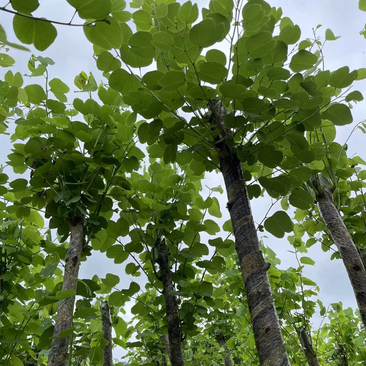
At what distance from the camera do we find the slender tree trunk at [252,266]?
0.91m

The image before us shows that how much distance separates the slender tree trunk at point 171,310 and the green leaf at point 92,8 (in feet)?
4.26

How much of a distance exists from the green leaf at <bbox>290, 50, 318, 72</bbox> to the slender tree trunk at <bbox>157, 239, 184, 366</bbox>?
1160 millimetres

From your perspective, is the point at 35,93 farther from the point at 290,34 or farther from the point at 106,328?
the point at 106,328

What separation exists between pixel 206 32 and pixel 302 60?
501mm

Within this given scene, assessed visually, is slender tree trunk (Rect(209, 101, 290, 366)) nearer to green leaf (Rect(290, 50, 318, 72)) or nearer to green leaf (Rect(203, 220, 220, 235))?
green leaf (Rect(290, 50, 318, 72))

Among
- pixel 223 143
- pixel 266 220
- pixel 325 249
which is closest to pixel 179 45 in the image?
pixel 223 143

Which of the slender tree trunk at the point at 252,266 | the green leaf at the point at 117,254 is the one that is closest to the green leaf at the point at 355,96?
the slender tree trunk at the point at 252,266

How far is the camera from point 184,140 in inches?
54.9

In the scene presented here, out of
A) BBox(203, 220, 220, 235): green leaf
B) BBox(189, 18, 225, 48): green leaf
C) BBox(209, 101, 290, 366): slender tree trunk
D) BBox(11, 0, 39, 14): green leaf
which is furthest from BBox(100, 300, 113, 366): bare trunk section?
BBox(11, 0, 39, 14): green leaf

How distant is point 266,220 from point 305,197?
0.21 m

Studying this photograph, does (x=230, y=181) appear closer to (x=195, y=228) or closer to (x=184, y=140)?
(x=184, y=140)

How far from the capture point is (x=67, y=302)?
1.12 meters

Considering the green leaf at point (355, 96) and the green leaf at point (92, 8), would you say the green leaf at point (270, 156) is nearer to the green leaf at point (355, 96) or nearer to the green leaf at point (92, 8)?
the green leaf at point (355, 96)

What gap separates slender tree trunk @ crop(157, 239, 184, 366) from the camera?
64.0 inches
